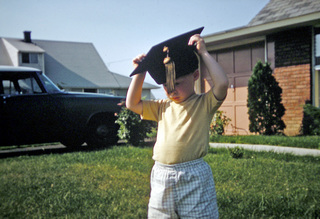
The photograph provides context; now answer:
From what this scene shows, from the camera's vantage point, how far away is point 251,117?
27.0ft

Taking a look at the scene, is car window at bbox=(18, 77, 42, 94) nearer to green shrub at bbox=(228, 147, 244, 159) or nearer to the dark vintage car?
the dark vintage car

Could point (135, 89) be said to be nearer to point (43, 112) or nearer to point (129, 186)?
point (129, 186)

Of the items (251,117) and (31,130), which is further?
(251,117)

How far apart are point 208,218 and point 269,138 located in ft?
18.2

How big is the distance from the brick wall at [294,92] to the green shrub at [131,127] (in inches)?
154

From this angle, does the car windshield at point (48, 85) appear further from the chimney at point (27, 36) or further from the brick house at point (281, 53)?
the chimney at point (27, 36)

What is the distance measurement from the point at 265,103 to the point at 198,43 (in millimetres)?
6744

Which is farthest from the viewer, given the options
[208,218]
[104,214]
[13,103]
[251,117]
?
[251,117]

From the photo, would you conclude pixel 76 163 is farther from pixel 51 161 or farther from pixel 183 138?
pixel 183 138

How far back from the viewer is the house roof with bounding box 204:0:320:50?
7.51 meters

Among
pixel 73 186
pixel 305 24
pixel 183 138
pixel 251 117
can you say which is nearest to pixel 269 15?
pixel 305 24

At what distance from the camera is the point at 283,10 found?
8.52 metres

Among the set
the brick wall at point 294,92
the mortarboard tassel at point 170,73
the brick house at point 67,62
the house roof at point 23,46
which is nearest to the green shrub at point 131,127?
the brick wall at point 294,92

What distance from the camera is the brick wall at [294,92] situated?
7859 mm
